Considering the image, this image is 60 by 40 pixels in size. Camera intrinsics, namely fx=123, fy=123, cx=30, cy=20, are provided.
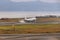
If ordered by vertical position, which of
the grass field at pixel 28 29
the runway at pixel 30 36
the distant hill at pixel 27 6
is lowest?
the runway at pixel 30 36

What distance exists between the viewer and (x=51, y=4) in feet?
9.41

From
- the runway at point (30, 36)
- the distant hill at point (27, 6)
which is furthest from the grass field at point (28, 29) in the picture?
the distant hill at point (27, 6)

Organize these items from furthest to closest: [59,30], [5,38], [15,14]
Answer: [15,14], [59,30], [5,38]

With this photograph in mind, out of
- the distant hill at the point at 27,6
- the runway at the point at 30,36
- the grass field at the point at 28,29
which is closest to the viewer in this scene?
the runway at the point at 30,36

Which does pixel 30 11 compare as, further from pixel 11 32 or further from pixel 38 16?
pixel 11 32

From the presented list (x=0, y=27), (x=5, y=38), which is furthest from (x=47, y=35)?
(x=0, y=27)

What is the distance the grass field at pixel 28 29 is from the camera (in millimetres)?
2297

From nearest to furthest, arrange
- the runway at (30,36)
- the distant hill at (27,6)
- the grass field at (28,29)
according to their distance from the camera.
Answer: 1. the runway at (30,36)
2. the grass field at (28,29)
3. the distant hill at (27,6)

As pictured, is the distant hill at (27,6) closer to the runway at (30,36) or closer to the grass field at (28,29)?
the grass field at (28,29)

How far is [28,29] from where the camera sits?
7.67ft

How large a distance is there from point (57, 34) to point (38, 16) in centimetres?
72

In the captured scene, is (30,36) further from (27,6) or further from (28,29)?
(27,6)

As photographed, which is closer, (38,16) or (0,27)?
(0,27)

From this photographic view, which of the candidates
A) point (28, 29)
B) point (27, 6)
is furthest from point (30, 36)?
point (27, 6)
